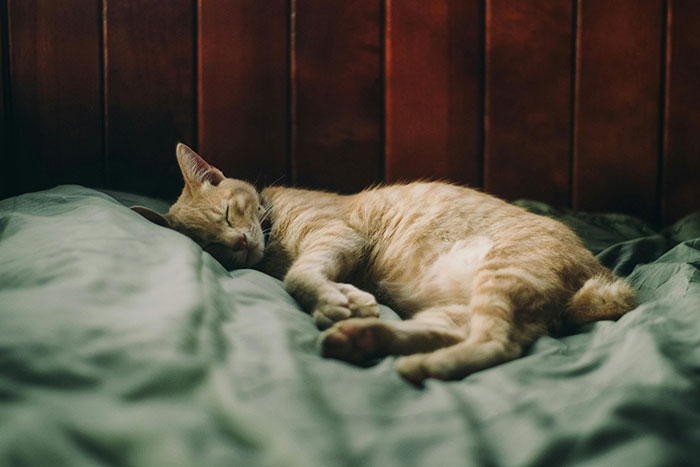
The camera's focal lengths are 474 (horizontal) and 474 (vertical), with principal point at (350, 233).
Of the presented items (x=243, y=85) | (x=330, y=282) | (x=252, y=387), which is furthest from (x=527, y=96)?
(x=252, y=387)

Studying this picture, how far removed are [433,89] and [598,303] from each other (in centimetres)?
121

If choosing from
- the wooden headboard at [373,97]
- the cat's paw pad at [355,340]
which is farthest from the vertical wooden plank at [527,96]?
the cat's paw pad at [355,340]

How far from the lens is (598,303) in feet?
3.48

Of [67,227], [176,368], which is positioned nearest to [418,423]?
[176,368]

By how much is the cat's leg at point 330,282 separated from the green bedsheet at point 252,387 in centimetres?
9

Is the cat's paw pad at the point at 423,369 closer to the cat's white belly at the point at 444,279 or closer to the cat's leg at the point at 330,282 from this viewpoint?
the cat's leg at the point at 330,282

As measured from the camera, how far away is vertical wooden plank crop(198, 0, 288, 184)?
1.87 metres

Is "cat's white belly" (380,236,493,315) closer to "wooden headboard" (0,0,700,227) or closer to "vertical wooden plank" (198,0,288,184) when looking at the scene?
"wooden headboard" (0,0,700,227)

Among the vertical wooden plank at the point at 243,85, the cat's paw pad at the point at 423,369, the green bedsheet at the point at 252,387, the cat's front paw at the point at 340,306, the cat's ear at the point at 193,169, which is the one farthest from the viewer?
the vertical wooden plank at the point at 243,85

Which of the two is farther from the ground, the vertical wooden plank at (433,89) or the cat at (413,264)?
the vertical wooden plank at (433,89)

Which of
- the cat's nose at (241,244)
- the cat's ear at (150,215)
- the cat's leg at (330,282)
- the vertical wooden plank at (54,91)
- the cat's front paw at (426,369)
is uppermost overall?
the vertical wooden plank at (54,91)

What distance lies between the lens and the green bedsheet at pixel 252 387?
514mm

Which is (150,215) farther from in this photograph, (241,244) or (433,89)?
(433,89)

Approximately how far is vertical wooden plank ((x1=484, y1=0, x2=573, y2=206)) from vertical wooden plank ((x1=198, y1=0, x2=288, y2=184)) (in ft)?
2.87
